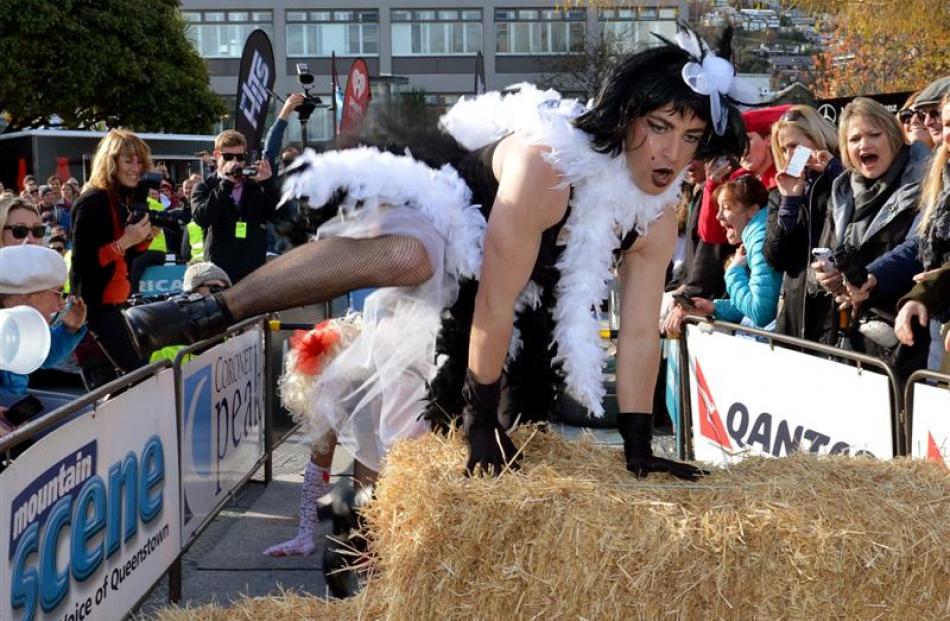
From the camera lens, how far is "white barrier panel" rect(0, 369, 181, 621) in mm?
3125

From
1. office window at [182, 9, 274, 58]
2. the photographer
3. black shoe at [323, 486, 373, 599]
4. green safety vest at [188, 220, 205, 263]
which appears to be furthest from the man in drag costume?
office window at [182, 9, 274, 58]

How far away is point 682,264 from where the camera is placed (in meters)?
6.99

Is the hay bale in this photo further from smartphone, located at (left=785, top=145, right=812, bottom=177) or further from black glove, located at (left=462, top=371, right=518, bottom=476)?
smartphone, located at (left=785, top=145, right=812, bottom=177)

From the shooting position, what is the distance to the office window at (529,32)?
52.0 metres

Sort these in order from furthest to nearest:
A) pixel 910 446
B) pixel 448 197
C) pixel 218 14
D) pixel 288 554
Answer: pixel 218 14 → pixel 288 554 → pixel 910 446 → pixel 448 197

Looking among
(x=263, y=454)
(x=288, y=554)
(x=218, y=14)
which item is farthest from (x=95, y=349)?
(x=218, y=14)

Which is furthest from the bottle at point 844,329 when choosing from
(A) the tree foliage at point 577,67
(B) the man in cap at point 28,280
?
(A) the tree foliage at point 577,67

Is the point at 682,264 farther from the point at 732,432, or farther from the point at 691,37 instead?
the point at 691,37

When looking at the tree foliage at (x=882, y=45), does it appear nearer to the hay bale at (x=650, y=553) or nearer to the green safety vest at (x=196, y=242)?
the green safety vest at (x=196, y=242)

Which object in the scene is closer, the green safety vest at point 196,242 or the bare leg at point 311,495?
the bare leg at point 311,495

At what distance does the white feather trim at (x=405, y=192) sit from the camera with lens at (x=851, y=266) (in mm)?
1887

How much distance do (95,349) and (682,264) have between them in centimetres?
349

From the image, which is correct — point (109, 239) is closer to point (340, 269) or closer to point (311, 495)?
point (311, 495)

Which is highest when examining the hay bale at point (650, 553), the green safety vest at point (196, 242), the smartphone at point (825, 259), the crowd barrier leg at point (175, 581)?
the smartphone at point (825, 259)
